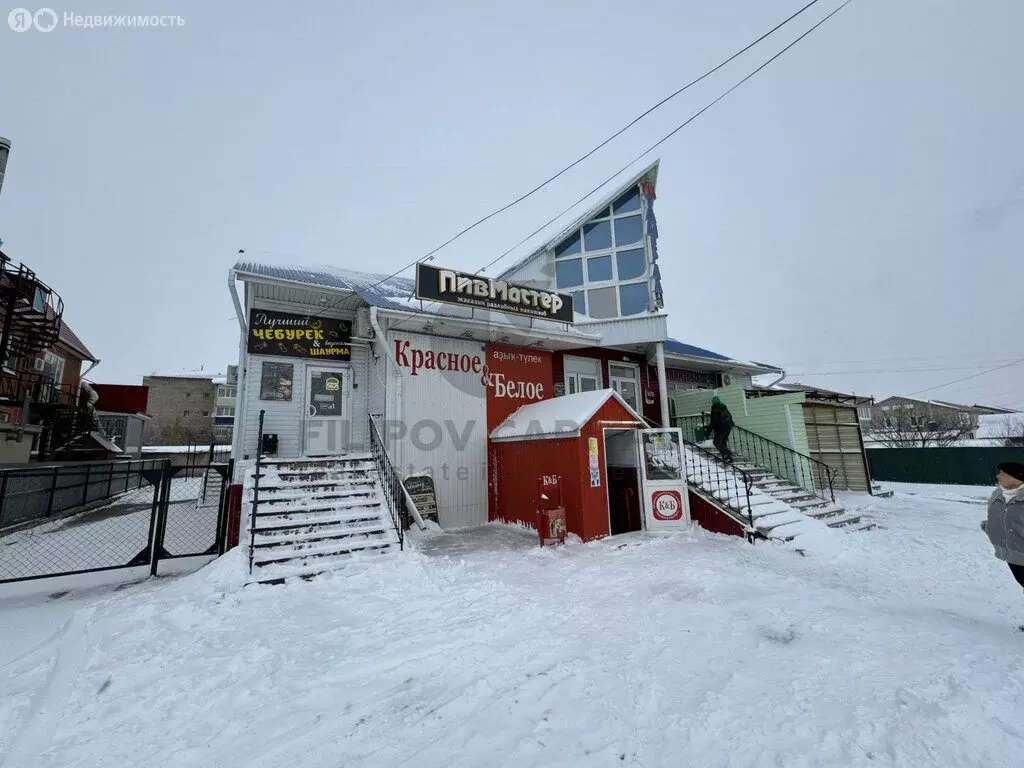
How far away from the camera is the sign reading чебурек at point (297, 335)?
9.90 meters

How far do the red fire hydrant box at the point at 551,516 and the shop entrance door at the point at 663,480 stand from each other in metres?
2.14

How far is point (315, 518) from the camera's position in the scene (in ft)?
24.0

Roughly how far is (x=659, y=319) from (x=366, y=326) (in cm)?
810

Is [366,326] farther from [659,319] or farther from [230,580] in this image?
[659,319]

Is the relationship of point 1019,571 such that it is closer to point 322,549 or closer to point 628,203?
point 322,549

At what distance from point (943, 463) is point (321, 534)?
969 inches

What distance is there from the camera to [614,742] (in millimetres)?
2832

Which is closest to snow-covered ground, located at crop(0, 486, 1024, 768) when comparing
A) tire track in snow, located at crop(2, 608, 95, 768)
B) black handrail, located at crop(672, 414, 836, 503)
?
tire track in snow, located at crop(2, 608, 95, 768)

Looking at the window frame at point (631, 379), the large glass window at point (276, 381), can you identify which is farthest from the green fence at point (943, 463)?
the large glass window at point (276, 381)

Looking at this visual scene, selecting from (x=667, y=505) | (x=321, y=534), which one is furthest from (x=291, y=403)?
(x=667, y=505)

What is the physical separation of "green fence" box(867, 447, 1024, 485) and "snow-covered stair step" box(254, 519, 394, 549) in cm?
2308

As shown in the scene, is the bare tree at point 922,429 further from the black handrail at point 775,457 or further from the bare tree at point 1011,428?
the black handrail at point 775,457

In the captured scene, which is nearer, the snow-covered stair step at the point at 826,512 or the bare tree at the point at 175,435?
the snow-covered stair step at the point at 826,512

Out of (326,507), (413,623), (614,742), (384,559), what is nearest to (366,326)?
(326,507)
